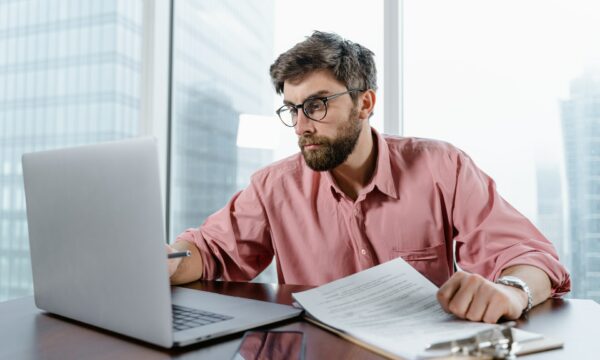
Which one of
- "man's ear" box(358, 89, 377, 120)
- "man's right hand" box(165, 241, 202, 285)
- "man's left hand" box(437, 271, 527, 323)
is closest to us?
"man's left hand" box(437, 271, 527, 323)

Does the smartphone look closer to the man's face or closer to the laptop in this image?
the laptop

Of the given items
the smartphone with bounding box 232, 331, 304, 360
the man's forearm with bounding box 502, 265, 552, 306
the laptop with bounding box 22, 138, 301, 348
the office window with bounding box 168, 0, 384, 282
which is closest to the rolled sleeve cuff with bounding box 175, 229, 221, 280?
the laptop with bounding box 22, 138, 301, 348

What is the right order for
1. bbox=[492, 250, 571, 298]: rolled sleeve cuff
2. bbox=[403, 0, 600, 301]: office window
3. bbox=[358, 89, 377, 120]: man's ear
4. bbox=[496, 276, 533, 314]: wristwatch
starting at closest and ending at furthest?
bbox=[496, 276, 533, 314]: wristwatch
bbox=[492, 250, 571, 298]: rolled sleeve cuff
bbox=[358, 89, 377, 120]: man's ear
bbox=[403, 0, 600, 301]: office window

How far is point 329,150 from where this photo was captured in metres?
1.36

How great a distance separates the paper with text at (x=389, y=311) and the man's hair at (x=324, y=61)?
0.68 metres

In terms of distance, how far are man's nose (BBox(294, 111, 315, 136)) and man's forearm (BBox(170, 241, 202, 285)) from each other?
426mm

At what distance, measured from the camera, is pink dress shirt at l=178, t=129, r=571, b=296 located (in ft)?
4.19

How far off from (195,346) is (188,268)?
0.51 metres

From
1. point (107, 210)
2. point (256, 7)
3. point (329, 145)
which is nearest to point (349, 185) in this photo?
point (329, 145)

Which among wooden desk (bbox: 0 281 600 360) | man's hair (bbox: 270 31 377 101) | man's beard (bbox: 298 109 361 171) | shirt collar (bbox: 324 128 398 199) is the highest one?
man's hair (bbox: 270 31 377 101)

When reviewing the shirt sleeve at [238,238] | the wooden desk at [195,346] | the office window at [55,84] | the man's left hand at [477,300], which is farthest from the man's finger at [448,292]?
the office window at [55,84]

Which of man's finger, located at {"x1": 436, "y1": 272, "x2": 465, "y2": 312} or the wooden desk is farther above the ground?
man's finger, located at {"x1": 436, "y1": 272, "x2": 465, "y2": 312}

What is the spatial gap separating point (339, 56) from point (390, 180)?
393 mm

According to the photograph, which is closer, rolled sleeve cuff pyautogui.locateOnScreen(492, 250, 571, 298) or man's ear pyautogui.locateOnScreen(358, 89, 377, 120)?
rolled sleeve cuff pyautogui.locateOnScreen(492, 250, 571, 298)
